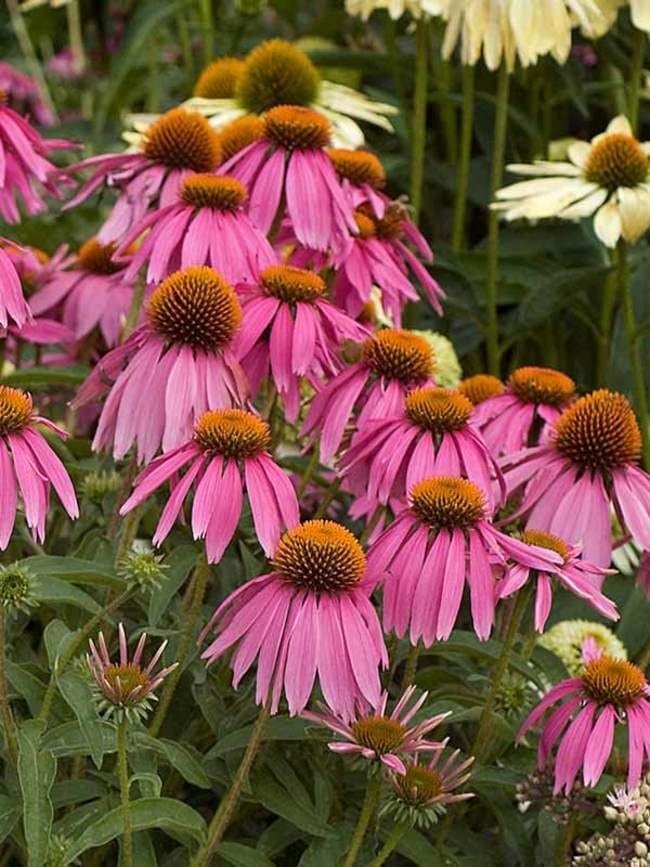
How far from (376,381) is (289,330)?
0.29 ft

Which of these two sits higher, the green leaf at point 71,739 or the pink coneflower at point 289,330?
the pink coneflower at point 289,330

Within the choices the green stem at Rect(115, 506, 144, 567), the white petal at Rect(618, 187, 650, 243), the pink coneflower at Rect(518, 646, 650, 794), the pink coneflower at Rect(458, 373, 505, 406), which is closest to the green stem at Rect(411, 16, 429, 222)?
the white petal at Rect(618, 187, 650, 243)

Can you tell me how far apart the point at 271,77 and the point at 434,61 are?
0.63 m

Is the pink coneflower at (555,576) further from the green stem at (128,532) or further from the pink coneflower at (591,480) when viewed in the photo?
the green stem at (128,532)

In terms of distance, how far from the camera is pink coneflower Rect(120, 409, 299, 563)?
3.40ft

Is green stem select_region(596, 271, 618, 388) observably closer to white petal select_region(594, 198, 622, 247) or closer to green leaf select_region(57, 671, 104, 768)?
white petal select_region(594, 198, 622, 247)

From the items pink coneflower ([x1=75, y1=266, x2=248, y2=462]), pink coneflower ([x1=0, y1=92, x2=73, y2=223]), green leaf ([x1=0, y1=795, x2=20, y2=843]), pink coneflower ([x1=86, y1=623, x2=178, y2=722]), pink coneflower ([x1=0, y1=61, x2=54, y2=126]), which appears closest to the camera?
pink coneflower ([x1=86, y1=623, x2=178, y2=722])

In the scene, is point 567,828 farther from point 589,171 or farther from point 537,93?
point 537,93

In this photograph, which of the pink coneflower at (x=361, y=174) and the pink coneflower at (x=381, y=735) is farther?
the pink coneflower at (x=361, y=174)

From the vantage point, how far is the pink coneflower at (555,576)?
3.38 feet

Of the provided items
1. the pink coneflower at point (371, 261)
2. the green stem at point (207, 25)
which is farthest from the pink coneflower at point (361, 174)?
the green stem at point (207, 25)

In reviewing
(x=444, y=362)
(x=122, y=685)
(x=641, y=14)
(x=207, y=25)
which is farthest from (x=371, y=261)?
(x=207, y=25)

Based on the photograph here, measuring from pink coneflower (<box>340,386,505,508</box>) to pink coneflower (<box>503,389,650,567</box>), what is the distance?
6 cm

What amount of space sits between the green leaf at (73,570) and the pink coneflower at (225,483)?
6cm
